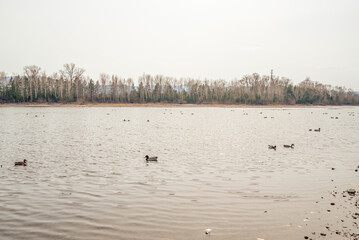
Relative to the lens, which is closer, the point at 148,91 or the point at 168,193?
the point at 168,193

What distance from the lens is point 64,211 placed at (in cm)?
807

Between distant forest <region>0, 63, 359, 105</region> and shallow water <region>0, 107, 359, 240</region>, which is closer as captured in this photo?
shallow water <region>0, 107, 359, 240</region>

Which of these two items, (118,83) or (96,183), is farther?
(118,83)

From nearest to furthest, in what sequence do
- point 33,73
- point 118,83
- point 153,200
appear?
point 153,200 < point 33,73 < point 118,83

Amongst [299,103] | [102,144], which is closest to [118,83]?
[299,103]

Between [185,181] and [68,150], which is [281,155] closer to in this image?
[185,181]

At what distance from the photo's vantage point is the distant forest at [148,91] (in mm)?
120750

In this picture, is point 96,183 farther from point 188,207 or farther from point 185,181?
point 188,207

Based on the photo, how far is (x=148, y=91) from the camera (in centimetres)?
14800

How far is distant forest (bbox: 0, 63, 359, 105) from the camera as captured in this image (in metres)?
121

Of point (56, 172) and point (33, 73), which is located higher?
point (33, 73)

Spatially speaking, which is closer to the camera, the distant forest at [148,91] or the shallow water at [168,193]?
the shallow water at [168,193]

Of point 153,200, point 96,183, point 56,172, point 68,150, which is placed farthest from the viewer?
point 68,150

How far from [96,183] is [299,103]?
159 meters
